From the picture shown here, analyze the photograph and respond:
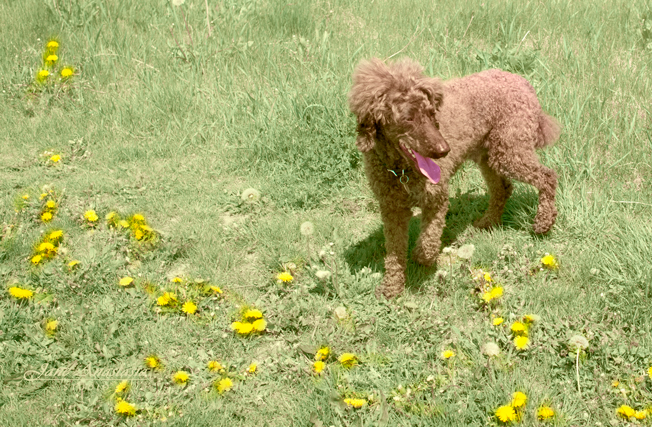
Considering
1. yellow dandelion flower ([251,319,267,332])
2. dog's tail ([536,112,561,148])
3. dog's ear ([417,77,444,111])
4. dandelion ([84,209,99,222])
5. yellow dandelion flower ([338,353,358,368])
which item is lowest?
yellow dandelion flower ([338,353,358,368])

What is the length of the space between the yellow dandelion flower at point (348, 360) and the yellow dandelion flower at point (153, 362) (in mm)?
944

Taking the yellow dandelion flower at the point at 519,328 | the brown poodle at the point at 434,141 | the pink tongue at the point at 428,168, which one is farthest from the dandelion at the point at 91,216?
the yellow dandelion flower at the point at 519,328

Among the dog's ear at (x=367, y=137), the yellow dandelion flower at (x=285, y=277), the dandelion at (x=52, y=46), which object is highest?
the dog's ear at (x=367, y=137)

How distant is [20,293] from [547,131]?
3.36 m

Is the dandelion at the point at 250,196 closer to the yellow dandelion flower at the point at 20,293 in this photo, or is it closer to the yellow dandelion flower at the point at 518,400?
the yellow dandelion flower at the point at 20,293

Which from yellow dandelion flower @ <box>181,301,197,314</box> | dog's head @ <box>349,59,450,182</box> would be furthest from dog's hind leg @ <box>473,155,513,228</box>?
yellow dandelion flower @ <box>181,301,197,314</box>

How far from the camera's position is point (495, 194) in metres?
4.18

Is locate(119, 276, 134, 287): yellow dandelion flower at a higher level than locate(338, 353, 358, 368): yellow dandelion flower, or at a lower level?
A: higher

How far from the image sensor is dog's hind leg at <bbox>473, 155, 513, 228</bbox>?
4.16m

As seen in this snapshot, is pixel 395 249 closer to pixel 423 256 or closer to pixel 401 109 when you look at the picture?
pixel 423 256

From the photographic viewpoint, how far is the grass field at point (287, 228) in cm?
297

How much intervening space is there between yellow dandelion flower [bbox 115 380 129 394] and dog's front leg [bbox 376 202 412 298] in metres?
1.46

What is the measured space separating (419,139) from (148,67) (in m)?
3.70

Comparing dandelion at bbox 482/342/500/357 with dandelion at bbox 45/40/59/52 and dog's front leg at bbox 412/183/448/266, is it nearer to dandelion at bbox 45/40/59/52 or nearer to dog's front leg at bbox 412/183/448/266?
dog's front leg at bbox 412/183/448/266
